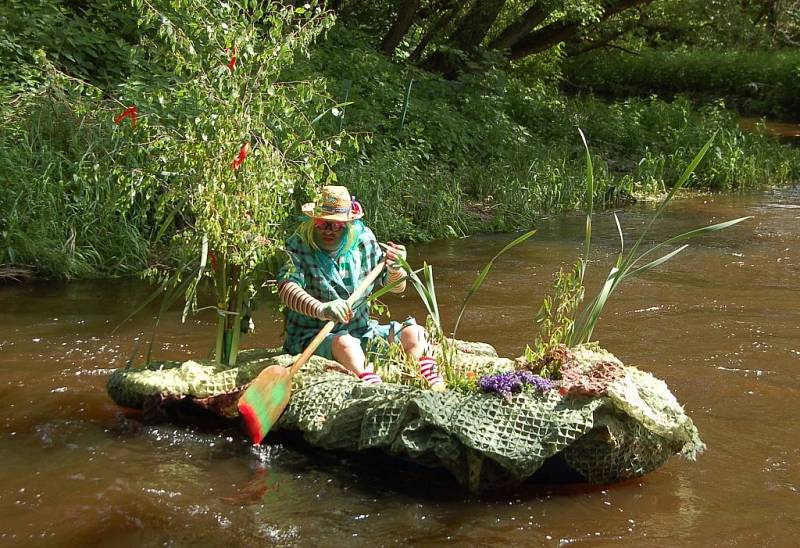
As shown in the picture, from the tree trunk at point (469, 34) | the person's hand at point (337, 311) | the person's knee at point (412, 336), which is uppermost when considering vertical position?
the tree trunk at point (469, 34)

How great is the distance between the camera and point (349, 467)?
4.83m

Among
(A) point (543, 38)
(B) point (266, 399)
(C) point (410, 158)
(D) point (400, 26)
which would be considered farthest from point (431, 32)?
(B) point (266, 399)

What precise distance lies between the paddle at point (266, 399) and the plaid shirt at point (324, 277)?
21.5 inches

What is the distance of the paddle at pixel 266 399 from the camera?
4746 mm

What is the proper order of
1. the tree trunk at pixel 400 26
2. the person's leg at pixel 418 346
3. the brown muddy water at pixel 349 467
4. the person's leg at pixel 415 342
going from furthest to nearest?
the tree trunk at pixel 400 26, the person's leg at pixel 415 342, the person's leg at pixel 418 346, the brown muddy water at pixel 349 467

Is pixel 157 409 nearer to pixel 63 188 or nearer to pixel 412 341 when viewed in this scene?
pixel 412 341

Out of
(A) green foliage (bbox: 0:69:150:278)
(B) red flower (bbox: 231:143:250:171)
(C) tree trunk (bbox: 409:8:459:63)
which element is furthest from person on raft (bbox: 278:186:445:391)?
(C) tree trunk (bbox: 409:8:459:63)

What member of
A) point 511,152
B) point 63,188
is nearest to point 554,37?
point 511,152

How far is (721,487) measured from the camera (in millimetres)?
4703

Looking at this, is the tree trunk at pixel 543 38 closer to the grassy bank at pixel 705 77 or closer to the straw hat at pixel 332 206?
the grassy bank at pixel 705 77

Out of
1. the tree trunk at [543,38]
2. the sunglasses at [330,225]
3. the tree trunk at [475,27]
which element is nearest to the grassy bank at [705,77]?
the tree trunk at [543,38]

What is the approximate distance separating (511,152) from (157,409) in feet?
29.8

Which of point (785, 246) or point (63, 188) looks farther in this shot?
point (785, 246)

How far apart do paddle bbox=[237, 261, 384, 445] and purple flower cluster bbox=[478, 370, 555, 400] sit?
0.91 meters
